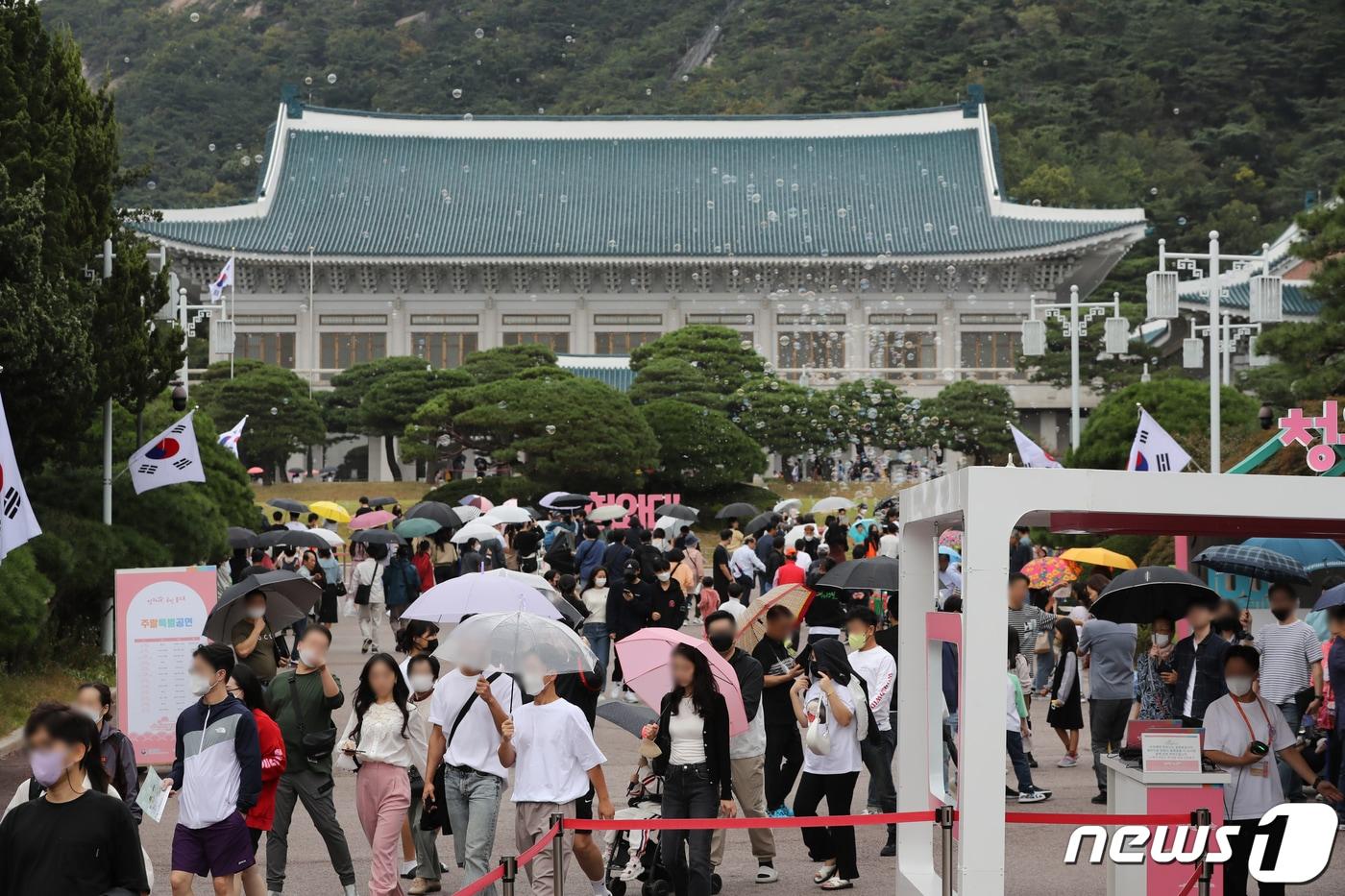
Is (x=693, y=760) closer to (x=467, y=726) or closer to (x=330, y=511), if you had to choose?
(x=467, y=726)

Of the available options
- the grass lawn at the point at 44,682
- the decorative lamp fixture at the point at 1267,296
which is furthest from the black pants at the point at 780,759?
the decorative lamp fixture at the point at 1267,296

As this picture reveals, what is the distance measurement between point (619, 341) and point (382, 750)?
40.5 metres

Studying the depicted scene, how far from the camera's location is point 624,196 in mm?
49406

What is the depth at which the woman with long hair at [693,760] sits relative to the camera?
7.57m

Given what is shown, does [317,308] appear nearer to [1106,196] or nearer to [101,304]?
[1106,196]

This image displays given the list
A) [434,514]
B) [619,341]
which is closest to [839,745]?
[434,514]

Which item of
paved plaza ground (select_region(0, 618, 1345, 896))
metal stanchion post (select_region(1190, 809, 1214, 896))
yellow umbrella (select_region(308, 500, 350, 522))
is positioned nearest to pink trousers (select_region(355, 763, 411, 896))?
paved plaza ground (select_region(0, 618, 1345, 896))

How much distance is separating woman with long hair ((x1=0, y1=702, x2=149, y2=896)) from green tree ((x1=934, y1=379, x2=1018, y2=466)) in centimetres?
3567

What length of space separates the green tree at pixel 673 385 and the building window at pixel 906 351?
9.41m

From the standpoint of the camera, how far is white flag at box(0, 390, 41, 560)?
36.3 feet

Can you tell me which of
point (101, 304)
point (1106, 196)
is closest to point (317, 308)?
point (1106, 196)

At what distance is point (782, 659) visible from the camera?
374 inches

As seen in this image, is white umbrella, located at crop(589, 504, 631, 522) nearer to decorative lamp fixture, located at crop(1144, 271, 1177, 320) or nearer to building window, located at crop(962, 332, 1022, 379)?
decorative lamp fixture, located at crop(1144, 271, 1177, 320)

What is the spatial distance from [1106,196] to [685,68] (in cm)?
2723
